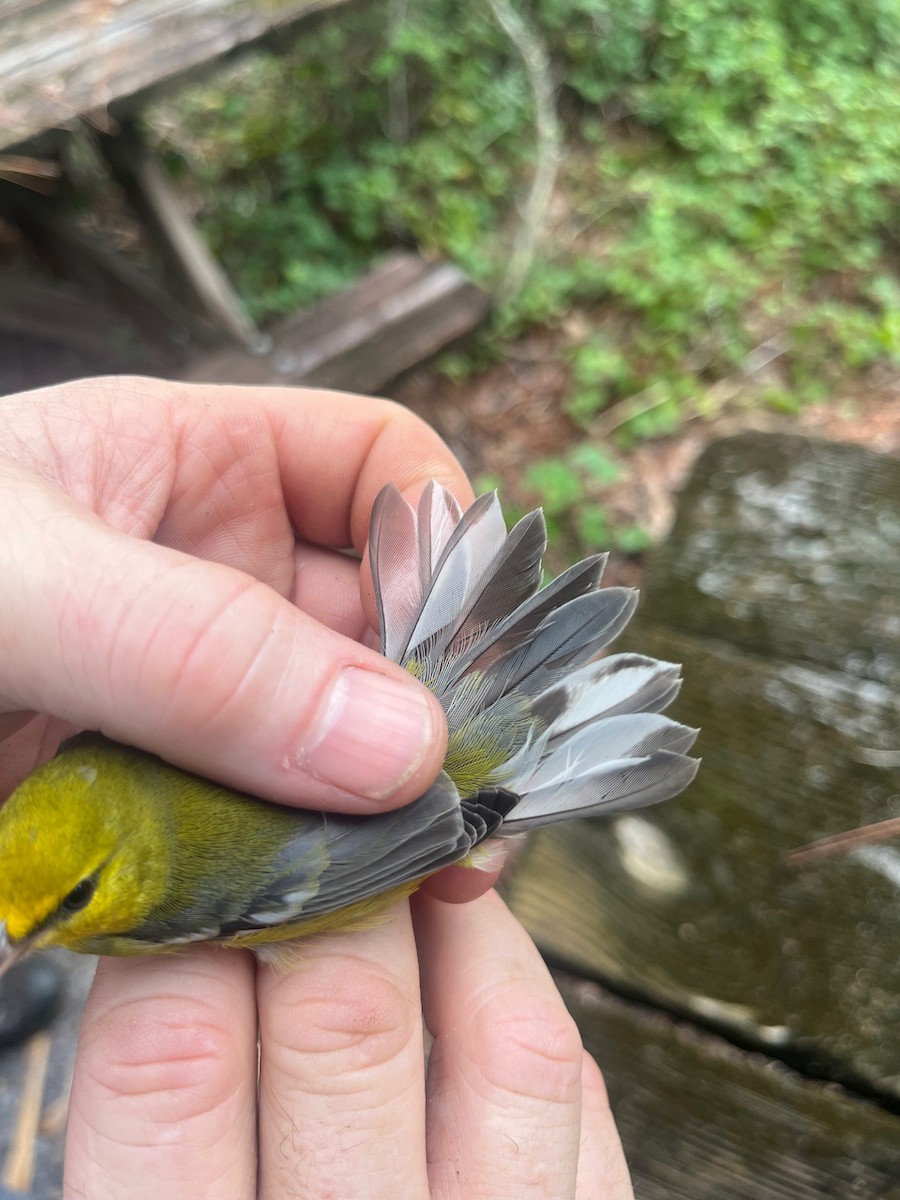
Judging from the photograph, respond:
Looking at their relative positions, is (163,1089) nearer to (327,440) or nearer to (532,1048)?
(532,1048)

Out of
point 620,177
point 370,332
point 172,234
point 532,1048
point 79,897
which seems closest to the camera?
point 79,897

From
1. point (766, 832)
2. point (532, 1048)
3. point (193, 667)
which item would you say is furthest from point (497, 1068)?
point (193, 667)

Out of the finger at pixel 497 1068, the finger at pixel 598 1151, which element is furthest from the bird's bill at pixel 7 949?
the finger at pixel 598 1151

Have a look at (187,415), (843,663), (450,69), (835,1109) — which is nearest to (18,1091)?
(187,415)

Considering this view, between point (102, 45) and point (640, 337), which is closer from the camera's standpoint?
point (102, 45)

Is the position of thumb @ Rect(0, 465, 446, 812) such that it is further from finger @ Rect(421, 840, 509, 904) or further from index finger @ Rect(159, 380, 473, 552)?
index finger @ Rect(159, 380, 473, 552)

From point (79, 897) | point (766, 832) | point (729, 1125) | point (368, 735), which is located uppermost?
point (368, 735)

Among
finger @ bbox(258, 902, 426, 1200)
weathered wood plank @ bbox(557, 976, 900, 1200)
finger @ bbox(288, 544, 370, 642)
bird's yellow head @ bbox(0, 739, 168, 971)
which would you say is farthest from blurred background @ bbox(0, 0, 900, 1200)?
bird's yellow head @ bbox(0, 739, 168, 971)

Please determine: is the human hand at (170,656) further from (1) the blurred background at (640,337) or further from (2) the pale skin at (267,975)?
(1) the blurred background at (640,337)
